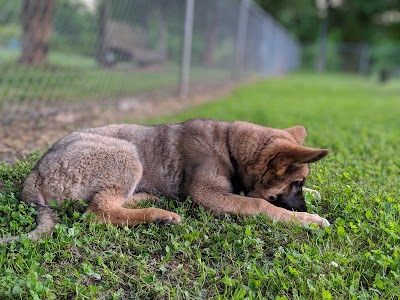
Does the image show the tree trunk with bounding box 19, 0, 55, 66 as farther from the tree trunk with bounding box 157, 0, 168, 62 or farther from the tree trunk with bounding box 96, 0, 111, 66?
the tree trunk with bounding box 157, 0, 168, 62

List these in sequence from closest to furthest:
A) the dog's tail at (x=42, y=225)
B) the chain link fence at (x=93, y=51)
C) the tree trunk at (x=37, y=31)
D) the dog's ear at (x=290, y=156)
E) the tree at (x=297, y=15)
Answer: the dog's tail at (x=42, y=225), the dog's ear at (x=290, y=156), the chain link fence at (x=93, y=51), the tree trunk at (x=37, y=31), the tree at (x=297, y=15)

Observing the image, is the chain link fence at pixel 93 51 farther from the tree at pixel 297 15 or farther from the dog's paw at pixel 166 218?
the tree at pixel 297 15

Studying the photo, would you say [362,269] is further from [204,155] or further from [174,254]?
[204,155]

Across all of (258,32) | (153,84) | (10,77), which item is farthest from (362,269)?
(258,32)

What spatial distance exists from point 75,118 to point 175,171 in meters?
3.97

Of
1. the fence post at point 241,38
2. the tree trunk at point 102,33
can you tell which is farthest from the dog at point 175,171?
the fence post at point 241,38

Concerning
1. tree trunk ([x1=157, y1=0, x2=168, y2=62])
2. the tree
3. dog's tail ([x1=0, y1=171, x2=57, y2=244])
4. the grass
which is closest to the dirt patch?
the grass

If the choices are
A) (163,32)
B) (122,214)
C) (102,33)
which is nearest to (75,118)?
(102,33)

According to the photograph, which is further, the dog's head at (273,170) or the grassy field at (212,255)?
the dog's head at (273,170)

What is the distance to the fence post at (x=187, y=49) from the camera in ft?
35.8

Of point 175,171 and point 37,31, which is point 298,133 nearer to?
point 175,171

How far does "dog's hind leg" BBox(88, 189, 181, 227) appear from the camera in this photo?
3113 mm

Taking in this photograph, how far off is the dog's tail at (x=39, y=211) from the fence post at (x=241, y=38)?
50.2 feet

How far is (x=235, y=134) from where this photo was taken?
3809 millimetres
